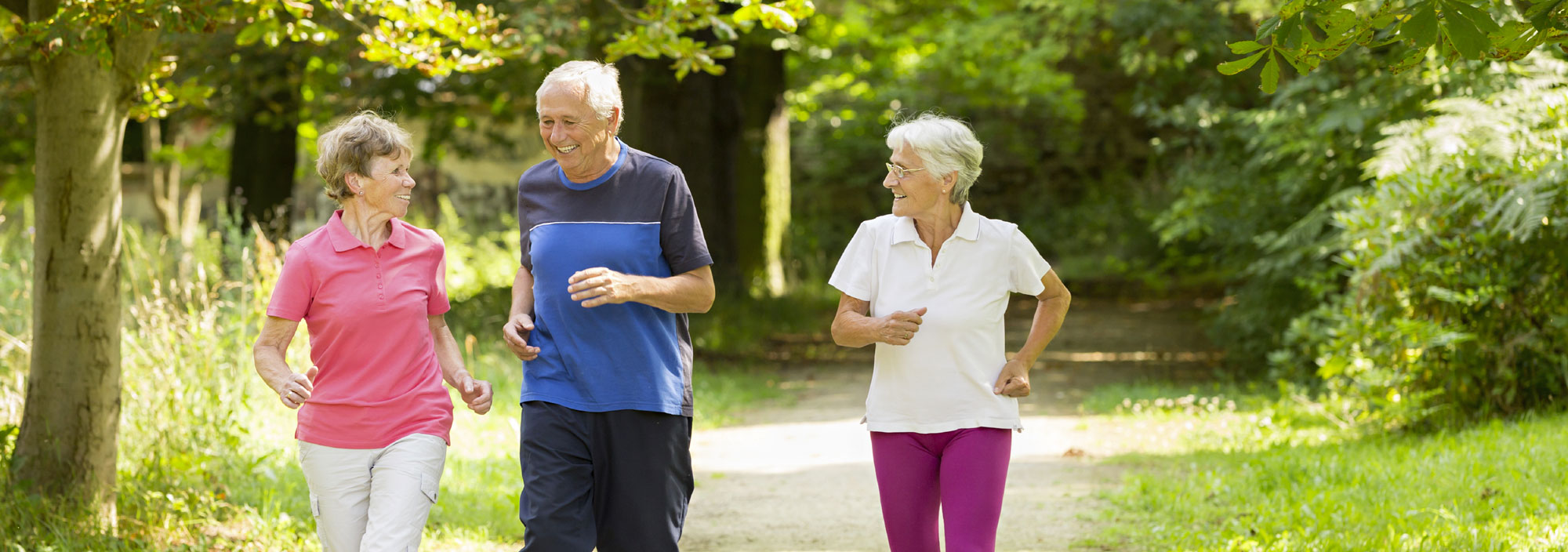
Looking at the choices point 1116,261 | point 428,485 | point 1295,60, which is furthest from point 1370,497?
point 1116,261

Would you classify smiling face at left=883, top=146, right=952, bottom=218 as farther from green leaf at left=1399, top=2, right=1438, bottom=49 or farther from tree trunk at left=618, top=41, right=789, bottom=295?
tree trunk at left=618, top=41, right=789, bottom=295

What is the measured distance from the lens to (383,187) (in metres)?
3.47

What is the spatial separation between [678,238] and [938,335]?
755 millimetres

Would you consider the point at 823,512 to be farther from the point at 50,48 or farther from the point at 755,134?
the point at 755,134

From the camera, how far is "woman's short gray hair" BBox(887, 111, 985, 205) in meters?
3.62

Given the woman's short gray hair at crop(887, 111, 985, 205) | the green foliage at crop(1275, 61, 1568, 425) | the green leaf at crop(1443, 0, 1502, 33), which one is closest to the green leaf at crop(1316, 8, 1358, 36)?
the green leaf at crop(1443, 0, 1502, 33)

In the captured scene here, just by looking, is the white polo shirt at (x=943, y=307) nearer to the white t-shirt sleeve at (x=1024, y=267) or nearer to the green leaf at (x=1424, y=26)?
the white t-shirt sleeve at (x=1024, y=267)

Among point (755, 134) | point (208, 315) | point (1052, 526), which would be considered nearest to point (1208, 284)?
point (755, 134)

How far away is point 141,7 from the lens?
421cm

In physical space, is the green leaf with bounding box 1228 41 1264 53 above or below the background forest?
above

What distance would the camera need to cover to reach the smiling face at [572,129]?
344 centimetres

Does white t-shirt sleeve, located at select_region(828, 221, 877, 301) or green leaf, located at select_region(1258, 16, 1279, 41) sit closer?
green leaf, located at select_region(1258, 16, 1279, 41)

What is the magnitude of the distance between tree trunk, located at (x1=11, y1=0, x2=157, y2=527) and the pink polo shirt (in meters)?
1.82

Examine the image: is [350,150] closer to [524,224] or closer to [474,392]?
[524,224]
